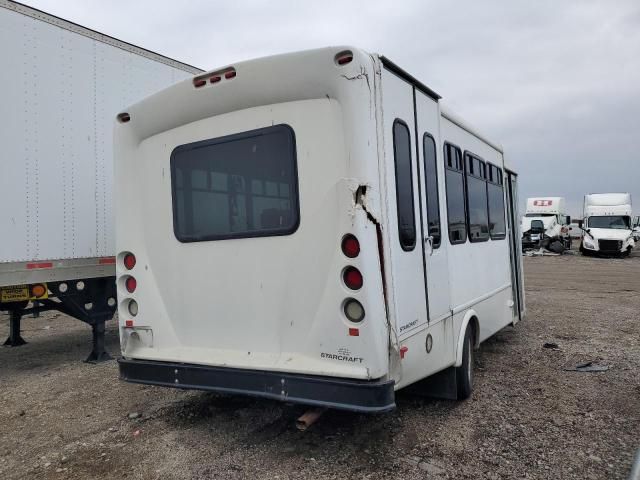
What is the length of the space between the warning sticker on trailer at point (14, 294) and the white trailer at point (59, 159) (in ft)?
0.03

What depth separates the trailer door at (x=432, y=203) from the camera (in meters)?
4.01

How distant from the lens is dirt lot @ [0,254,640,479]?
358cm

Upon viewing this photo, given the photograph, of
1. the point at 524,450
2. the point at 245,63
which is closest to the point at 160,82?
the point at 245,63

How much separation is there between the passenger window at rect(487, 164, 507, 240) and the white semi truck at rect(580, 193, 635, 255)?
21.4 m

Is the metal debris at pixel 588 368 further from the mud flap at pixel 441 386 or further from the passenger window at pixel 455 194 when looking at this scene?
the passenger window at pixel 455 194

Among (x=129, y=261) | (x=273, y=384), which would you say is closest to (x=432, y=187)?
(x=273, y=384)

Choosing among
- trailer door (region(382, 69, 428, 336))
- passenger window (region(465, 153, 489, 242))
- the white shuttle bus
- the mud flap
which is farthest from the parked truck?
trailer door (region(382, 69, 428, 336))

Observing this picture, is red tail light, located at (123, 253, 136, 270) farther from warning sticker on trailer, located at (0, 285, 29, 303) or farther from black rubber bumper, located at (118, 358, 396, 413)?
warning sticker on trailer, located at (0, 285, 29, 303)

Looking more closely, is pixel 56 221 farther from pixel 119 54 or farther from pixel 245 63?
pixel 245 63

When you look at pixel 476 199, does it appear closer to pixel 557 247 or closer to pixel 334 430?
pixel 334 430

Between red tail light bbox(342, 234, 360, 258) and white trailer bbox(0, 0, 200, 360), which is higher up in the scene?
white trailer bbox(0, 0, 200, 360)

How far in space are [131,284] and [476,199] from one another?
355cm

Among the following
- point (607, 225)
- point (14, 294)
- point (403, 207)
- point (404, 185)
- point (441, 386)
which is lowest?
point (441, 386)

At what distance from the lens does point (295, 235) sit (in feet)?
11.5
